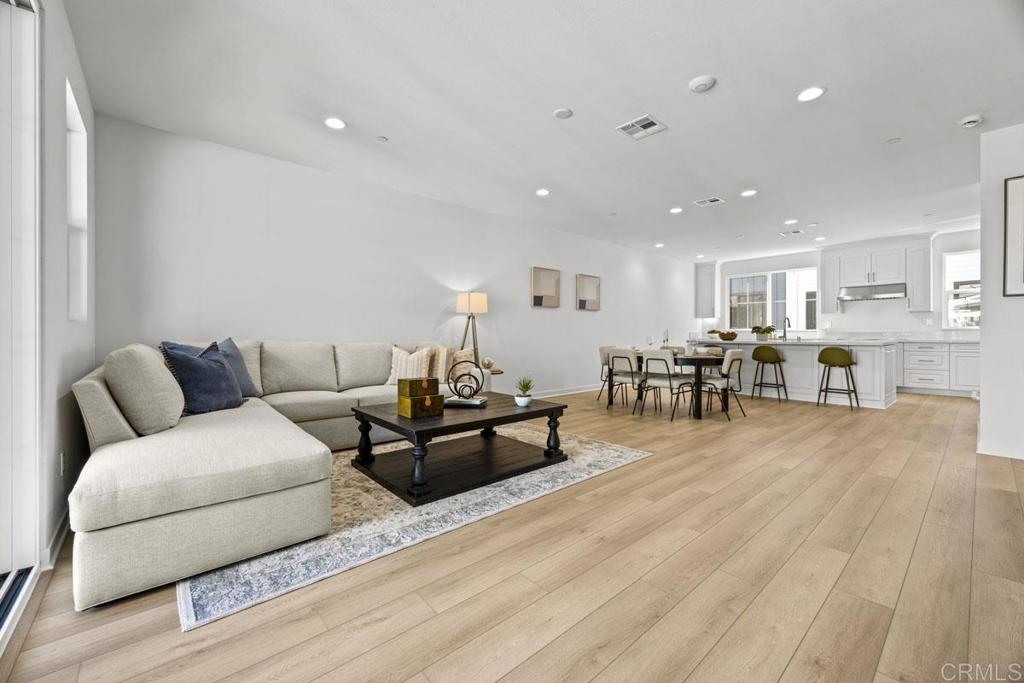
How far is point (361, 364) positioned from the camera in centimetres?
426

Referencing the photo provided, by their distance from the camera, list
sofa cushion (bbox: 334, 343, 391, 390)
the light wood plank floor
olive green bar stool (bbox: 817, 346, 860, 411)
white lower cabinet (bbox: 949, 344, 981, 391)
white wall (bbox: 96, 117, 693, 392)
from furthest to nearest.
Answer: white lower cabinet (bbox: 949, 344, 981, 391) → olive green bar stool (bbox: 817, 346, 860, 411) → sofa cushion (bbox: 334, 343, 391, 390) → white wall (bbox: 96, 117, 693, 392) → the light wood plank floor

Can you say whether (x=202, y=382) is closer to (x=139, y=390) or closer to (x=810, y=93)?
(x=139, y=390)

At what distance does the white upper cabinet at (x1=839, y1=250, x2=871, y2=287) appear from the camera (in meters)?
7.50

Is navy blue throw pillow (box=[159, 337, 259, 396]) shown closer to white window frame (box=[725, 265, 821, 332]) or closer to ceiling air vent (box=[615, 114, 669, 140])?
ceiling air vent (box=[615, 114, 669, 140])

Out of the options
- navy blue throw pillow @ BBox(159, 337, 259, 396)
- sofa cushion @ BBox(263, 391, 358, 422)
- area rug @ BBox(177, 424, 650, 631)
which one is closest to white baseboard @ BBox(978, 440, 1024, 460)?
area rug @ BBox(177, 424, 650, 631)

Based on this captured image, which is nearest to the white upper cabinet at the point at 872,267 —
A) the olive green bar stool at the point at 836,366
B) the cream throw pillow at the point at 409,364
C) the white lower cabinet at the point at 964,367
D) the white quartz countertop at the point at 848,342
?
the white quartz countertop at the point at 848,342

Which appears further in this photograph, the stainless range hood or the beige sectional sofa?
the stainless range hood

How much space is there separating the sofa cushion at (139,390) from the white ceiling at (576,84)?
1867mm

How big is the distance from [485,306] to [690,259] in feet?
20.0

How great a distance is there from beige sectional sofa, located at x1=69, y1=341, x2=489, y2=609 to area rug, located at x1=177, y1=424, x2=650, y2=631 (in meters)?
0.09

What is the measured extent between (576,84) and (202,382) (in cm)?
317

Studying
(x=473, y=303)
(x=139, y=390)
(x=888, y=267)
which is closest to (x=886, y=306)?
(x=888, y=267)

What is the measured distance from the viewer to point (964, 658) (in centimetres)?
128

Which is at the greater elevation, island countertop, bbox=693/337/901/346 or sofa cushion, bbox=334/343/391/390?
island countertop, bbox=693/337/901/346
